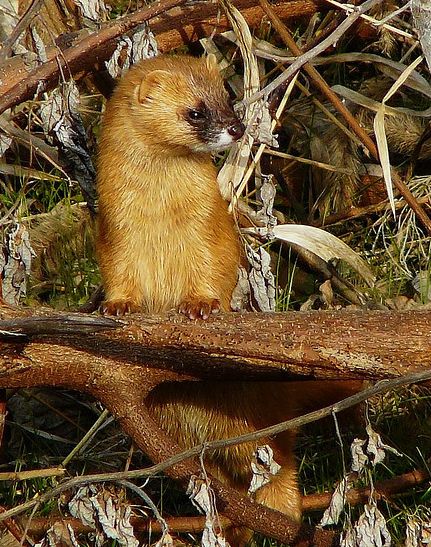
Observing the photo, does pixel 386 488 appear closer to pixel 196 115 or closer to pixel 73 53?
pixel 196 115

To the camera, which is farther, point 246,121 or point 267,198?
point 246,121

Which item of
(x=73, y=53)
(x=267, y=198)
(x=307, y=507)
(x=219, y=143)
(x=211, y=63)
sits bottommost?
(x=307, y=507)

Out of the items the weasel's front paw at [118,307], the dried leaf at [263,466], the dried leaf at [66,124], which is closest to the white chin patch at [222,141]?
the dried leaf at [66,124]

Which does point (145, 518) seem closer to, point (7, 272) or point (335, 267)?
point (7, 272)

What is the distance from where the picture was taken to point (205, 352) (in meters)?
2.69

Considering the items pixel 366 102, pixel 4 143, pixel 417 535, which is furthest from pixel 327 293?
pixel 417 535

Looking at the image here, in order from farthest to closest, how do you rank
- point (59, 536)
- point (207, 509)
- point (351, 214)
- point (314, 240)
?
point (351, 214), point (314, 240), point (59, 536), point (207, 509)

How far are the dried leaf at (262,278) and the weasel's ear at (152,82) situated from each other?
0.66 meters

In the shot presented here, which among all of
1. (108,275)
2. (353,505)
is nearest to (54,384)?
(108,275)

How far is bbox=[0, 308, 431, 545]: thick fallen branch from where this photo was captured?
2.60 metres

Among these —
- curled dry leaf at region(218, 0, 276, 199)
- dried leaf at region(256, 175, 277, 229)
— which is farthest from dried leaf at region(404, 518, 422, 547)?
curled dry leaf at region(218, 0, 276, 199)

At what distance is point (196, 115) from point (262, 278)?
1.97 ft

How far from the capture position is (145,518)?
3555mm

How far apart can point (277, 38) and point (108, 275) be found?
1686mm
